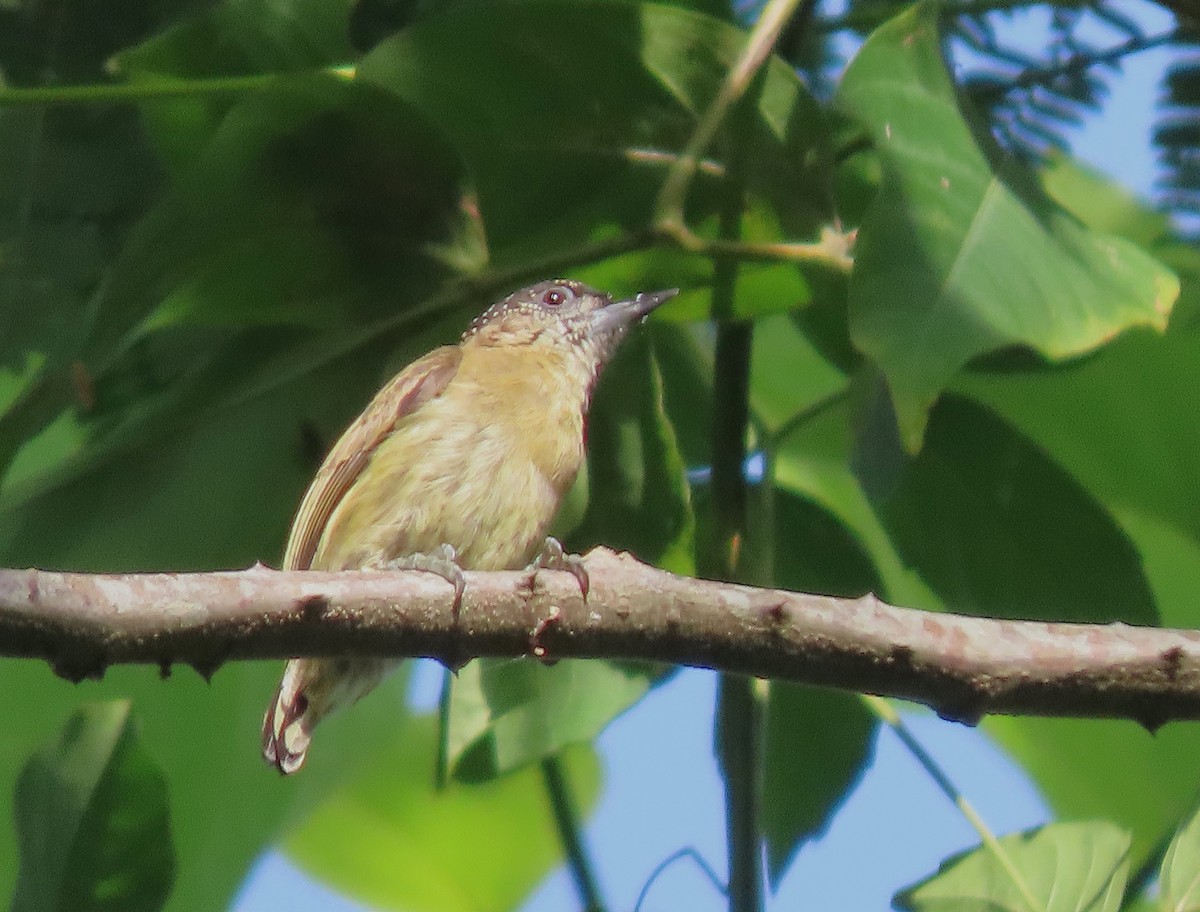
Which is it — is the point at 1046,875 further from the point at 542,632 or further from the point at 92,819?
the point at 92,819

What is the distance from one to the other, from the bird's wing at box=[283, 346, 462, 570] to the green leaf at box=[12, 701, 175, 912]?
0.42m

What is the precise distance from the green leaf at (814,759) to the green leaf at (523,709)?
1.02ft

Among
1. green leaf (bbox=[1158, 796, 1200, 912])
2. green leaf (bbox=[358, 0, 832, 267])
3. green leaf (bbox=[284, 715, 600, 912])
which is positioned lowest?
green leaf (bbox=[284, 715, 600, 912])

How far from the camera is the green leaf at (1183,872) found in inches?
90.6

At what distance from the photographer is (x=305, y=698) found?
10.3 feet

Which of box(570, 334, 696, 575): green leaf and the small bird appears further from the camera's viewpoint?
the small bird

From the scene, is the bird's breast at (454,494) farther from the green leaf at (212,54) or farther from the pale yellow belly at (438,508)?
the green leaf at (212,54)

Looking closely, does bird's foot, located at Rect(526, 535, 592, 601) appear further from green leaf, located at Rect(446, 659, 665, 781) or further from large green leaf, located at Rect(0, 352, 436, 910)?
large green leaf, located at Rect(0, 352, 436, 910)

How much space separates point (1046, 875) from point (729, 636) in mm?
780

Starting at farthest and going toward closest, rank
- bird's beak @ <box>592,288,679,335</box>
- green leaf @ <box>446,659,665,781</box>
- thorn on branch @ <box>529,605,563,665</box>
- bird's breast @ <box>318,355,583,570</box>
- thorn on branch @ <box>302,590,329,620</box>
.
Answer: bird's breast @ <box>318,355,583,570</box> < bird's beak @ <box>592,288,679,335</box> < green leaf @ <box>446,659,665,781</box> < thorn on branch @ <box>529,605,563,665</box> < thorn on branch @ <box>302,590,329,620</box>

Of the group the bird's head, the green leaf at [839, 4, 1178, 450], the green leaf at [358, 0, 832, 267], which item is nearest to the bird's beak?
the bird's head

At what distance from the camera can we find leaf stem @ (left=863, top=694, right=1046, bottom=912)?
2.45 metres

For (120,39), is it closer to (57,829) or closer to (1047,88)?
(57,829)

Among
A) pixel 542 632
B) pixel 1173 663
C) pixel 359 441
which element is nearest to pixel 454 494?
pixel 359 441
